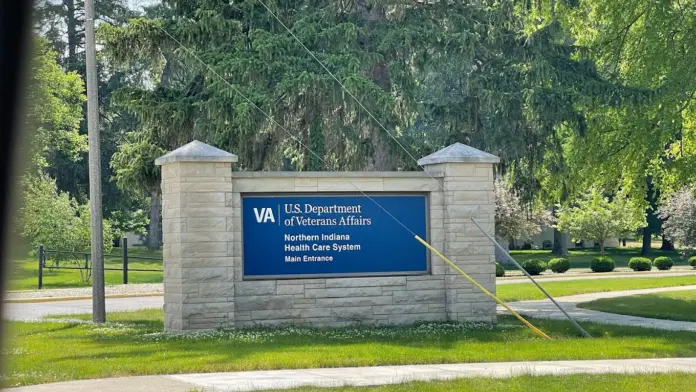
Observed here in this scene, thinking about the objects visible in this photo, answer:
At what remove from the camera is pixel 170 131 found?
23203 mm

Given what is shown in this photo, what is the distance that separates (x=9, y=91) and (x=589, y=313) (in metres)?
13.7

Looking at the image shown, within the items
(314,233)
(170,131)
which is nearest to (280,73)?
(170,131)

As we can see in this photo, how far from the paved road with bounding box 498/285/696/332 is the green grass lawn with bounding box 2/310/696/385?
58.7 inches

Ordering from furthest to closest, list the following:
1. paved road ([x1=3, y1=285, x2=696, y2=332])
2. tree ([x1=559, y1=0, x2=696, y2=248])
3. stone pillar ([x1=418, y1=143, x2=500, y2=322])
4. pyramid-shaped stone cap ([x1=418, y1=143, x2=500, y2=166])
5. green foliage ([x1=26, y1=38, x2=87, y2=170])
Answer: green foliage ([x1=26, y1=38, x2=87, y2=170])
tree ([x1=559, y1=0, x2=696, y2=248])
paved road ([x1=3, y1=285, x2=696, y2=332])
pyramid-shaped stone cap ([x1=418, y1=143, x2=500, y2=166])
stone pillar ([x1=418, y1=143, x2=500, y2=322])

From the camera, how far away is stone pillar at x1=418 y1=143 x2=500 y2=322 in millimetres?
17750

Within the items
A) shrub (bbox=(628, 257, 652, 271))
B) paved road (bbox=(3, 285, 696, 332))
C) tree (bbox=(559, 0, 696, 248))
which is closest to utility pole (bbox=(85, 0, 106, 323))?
paved road (bbox=(3, 285, 696, 332))

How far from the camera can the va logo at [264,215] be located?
1706 centimetres

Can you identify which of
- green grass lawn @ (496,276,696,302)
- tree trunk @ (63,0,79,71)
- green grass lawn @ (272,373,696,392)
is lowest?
green grass lawn @ (496,276,696,302)

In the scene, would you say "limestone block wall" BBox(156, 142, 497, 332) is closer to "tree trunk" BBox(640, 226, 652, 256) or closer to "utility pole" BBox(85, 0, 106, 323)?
"utility pole" BBox(85, 0, 106, 323)

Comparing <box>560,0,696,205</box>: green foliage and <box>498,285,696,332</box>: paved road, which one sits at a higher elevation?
<box>560,0,696,205</box>: green foliage

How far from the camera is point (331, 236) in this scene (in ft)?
57.1

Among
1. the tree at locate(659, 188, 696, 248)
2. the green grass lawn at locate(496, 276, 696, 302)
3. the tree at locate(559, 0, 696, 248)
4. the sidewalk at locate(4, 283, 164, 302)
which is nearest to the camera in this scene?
the tree at locate(559, 0, 696, 248)

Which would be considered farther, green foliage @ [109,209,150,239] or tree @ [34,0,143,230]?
green foliage @ [109,209,150,239]

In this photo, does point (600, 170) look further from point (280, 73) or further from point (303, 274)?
point (303, 274)
